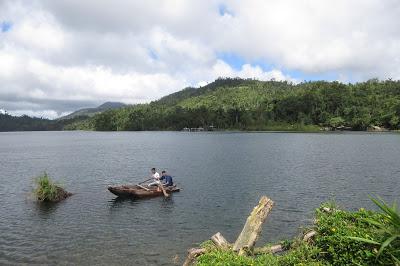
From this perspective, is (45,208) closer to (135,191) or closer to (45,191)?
(45,191)

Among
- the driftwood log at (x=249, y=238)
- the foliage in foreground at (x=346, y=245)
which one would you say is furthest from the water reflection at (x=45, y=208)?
the foliage in foreground at (x=346, y=245)

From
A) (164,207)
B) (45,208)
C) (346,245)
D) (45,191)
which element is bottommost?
(164,207)

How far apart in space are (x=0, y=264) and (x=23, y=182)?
3138 cm

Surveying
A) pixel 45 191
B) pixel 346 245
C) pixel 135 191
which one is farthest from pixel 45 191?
pixel 346 245

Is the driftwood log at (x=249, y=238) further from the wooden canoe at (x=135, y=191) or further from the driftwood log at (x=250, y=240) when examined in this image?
the wooden canoe at (x=135, y=191)

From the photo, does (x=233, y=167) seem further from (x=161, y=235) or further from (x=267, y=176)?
(x=161, y=235)

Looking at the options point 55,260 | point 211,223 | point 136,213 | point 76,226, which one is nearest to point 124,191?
point 136,213

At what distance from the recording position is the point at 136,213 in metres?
32.7

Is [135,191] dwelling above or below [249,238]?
below

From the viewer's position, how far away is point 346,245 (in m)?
11.2

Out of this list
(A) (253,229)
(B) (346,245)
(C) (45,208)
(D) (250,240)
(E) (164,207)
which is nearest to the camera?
(B) (346,245)

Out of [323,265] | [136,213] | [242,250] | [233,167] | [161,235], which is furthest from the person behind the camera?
[233,167]

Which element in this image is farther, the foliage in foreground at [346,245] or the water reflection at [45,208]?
the water reflection at [45,208]

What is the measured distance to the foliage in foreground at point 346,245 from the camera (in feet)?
33.5
